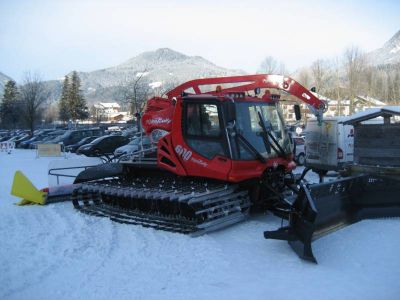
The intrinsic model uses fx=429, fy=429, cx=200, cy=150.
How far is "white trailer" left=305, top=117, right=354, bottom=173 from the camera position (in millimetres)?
13625

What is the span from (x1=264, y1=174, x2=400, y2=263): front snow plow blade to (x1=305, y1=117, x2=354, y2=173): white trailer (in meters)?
5.00

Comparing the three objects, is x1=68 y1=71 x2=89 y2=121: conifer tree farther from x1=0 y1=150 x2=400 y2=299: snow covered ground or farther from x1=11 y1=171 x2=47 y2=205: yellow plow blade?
x1=0 y1=150 x2=400 y2=299: snow covered ground

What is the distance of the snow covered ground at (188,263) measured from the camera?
502 centimetres

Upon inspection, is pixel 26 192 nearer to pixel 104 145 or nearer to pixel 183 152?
pixel 183 152

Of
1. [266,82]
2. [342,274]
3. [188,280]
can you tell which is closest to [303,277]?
[342,274]

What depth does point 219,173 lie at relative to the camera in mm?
7695

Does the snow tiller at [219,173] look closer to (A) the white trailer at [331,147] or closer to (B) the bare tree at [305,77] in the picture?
(A) the white trailer at [331,147]

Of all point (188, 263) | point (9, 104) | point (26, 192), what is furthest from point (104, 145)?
point (9, 104)

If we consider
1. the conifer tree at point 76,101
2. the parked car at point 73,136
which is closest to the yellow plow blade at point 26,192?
the parked car at point 73,136

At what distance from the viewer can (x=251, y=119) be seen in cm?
809

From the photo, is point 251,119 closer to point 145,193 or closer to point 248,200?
point 248,200

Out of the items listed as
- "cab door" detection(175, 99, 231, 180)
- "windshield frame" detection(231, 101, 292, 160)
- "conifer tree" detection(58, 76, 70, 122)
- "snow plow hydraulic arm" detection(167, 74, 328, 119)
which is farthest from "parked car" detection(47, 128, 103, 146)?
"conifer tree" detection(58, 76, 70, 122)

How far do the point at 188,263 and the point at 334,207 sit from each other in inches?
118

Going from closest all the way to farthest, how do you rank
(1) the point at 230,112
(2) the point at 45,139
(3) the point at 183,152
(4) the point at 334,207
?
(4) the point at 334,207 < (1) the point at 230,112 < (3) the point at 183,152 < (2) the point at 45,139
